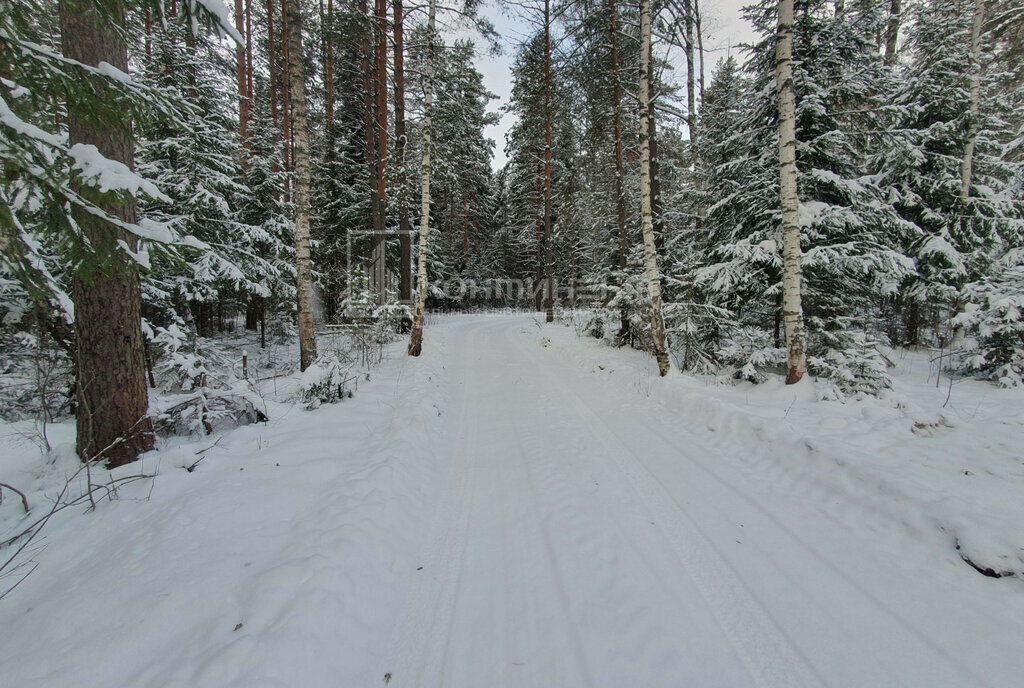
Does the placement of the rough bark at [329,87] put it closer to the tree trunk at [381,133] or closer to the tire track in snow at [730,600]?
the tree trunk at [381,133]

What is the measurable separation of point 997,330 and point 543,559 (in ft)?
29.9

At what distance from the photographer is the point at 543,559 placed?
9.55 feet

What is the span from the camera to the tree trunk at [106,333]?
3621 mm

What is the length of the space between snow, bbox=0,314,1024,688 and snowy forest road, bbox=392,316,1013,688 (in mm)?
15

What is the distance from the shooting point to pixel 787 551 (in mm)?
2920

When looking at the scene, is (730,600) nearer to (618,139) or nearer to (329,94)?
(618,139)

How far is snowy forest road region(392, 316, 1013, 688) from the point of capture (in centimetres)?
207

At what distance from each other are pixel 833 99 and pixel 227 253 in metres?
13.7

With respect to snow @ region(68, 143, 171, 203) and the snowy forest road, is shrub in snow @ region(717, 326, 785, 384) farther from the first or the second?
snow @ region(68, 143, 171, 203)

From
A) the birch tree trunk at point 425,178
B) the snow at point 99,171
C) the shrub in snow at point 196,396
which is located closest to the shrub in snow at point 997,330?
the birch tree trunk at point 425,178

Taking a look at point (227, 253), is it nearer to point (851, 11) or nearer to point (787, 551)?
point (787, 551)

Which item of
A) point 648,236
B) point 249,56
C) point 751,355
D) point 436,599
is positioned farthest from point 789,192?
point 249,56

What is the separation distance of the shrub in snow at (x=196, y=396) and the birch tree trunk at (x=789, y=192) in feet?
26.4

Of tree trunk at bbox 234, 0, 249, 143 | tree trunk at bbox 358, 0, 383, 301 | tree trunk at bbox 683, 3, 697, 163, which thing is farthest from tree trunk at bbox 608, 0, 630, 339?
tree trunk at bbox 234, 0, 249, 143
